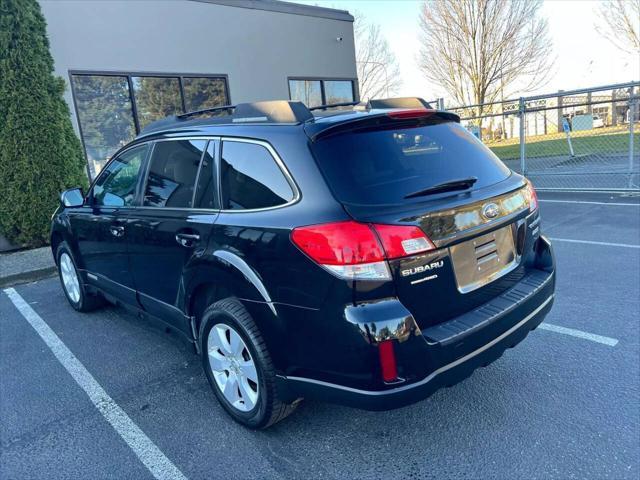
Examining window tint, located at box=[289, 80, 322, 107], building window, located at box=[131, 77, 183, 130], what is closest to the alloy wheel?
building window, located at box=[131, 77, 183, 130]

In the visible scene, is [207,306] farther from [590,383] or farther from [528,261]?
[590,383]

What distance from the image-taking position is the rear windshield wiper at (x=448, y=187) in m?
2.47

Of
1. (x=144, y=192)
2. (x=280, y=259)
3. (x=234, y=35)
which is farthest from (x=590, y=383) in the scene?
(x=234, y=35)

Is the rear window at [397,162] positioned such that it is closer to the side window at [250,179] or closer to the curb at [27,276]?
the side window at [250,179]

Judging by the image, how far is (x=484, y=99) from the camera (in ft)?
78.4

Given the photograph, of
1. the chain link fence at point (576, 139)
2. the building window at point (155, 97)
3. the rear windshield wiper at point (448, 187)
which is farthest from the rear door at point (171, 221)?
the chain link fence at point (576, 139)

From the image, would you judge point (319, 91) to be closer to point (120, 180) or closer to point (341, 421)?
point (120, 180)

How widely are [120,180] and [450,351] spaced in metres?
3.10

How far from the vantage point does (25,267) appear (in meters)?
6.97

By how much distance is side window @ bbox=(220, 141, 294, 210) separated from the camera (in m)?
2.55

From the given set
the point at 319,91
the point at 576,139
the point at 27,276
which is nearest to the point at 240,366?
the point at 27,276

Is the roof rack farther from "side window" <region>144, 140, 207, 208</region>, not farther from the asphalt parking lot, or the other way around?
the asphalt parking lot

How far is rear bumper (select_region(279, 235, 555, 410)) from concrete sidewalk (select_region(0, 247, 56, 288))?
5.63m

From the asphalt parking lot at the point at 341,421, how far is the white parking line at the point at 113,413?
1 centimetres
